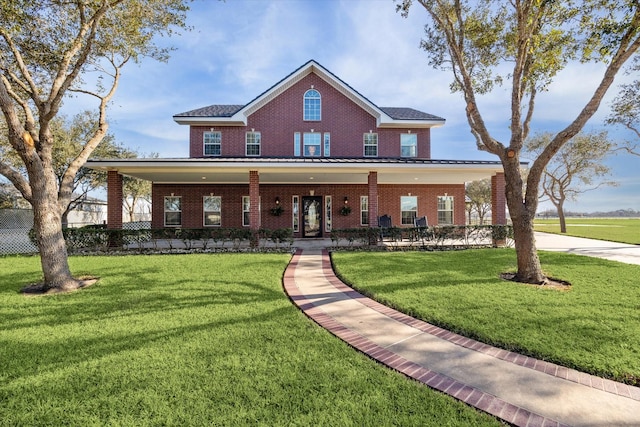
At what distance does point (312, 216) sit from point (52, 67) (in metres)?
12.2

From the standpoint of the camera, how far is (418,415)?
7.95ft

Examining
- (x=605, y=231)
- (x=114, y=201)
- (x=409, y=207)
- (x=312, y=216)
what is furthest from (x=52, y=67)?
(x=605, y=231)

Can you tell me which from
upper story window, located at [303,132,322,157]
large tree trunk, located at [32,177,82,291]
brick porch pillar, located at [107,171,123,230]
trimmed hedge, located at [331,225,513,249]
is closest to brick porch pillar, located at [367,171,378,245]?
trimmed hedge, located at [331,225,513,249]

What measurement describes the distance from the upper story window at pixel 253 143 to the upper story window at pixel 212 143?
162cm

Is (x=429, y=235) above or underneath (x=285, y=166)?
underneath

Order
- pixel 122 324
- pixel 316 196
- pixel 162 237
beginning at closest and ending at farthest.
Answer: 1. pixel 122 324
2. pixel 162 237
3. pixel 316 196

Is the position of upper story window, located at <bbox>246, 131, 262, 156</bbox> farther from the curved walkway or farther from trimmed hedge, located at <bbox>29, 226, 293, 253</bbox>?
the curved walkway

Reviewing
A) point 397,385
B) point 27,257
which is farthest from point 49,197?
point 397,385

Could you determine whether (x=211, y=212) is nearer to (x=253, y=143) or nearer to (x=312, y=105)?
(x=253, y=143)

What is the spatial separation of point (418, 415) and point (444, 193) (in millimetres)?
17296

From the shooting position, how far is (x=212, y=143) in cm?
1673

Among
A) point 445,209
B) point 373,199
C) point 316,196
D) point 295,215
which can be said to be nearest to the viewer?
point 373,199

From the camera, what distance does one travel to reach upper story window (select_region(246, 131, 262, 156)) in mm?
16672

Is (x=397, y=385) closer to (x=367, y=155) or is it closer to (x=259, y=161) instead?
(x=259, y=161)
